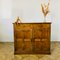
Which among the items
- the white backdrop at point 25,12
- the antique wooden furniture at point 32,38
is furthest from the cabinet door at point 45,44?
the white backdrop at point 25,12

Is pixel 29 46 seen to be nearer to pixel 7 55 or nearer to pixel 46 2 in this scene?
pixel 7 55

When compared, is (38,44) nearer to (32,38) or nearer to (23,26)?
(32,38)

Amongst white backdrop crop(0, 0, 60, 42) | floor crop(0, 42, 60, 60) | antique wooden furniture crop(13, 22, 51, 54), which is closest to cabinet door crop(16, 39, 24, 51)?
antique wooden furniture crop(13, 22, 51, 54)

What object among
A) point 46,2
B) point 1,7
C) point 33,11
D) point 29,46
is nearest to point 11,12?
point 1,7

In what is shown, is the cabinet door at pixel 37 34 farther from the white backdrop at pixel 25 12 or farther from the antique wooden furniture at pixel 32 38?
the white backdrop at pixel 25 12

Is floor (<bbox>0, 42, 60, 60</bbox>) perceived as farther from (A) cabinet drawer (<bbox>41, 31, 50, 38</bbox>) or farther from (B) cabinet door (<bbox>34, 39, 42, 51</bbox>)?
(A) cabinet drawer (<bbox>41, 31, 50, 38</bbox>)

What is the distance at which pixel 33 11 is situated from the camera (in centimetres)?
553

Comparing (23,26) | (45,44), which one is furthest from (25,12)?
(45,44)

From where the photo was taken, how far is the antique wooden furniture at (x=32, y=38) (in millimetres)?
4340

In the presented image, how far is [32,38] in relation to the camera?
4.41 m

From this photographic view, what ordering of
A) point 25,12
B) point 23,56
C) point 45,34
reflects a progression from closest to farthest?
point 23,56, point 45,34, point 25,12

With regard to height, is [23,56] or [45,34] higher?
[45,34]

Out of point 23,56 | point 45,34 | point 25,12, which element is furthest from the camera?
point 25,12

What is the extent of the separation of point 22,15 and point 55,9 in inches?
49.9
